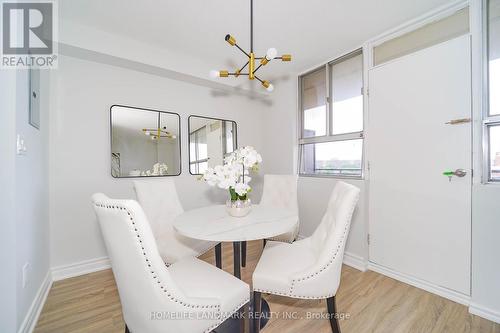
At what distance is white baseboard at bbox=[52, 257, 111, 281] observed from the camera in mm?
2117

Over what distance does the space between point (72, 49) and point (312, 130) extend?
289cm

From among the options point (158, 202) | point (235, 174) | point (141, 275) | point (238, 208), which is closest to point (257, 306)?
point (238, 208)

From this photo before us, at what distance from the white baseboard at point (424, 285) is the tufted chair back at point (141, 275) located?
2.04 metres

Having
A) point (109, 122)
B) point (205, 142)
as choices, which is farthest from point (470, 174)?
point (109, 122)

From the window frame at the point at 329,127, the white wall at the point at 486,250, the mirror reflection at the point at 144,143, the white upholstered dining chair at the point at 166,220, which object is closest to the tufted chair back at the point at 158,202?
the white upholstered dining chair at the point at 166,220

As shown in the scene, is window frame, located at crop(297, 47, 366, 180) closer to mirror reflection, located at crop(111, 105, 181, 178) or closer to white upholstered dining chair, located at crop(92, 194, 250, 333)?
mirror reflection, located at crop(111, 105, 181, 178)

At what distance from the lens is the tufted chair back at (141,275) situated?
84 centimetres

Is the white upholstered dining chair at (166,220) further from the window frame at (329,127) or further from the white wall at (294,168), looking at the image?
the window frame at (329,127)

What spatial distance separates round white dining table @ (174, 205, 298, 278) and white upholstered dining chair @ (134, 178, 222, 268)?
29 centimetres

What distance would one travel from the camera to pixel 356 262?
7.87ft

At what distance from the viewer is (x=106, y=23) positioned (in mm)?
2062

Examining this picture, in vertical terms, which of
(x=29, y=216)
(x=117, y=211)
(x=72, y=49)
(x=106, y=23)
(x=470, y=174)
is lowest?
(x=29, y=216)

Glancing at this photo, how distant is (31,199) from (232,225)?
57.0 inches

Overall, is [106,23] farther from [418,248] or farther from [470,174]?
[418,248]
